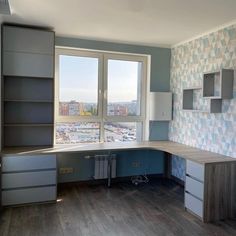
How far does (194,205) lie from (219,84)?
5.41 ft

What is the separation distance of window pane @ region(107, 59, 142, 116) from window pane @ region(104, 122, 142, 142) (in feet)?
0.65

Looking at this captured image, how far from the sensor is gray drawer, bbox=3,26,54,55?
3.57 metres

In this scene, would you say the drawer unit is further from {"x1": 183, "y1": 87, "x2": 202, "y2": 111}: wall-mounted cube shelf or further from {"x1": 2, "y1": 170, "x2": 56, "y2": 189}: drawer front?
{"x1": 183, "y1": 87, "x2": 202, "y2": 111}: wall-mounted cube shelf

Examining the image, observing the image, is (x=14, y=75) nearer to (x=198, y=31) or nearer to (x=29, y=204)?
(x=29, y=204)

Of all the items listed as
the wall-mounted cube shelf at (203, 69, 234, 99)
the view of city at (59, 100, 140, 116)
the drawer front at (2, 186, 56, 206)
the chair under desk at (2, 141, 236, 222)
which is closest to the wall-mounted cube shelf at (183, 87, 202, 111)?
the wall-mounted cube shelf at (203, 69, 234, 99)

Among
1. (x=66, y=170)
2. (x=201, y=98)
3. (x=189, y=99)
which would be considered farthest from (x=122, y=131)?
(x=201, y=98)

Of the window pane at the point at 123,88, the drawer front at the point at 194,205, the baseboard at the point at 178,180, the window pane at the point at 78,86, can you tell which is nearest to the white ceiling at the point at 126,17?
the window pane at the point at 78,86

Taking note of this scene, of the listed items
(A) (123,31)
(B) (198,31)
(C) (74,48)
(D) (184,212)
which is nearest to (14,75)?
(C) (74,48)

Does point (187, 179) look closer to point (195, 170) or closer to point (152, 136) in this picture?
point (195, 170)

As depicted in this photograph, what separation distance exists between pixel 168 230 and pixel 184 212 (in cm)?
58

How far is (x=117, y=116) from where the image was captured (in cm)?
465

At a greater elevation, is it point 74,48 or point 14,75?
point 74,48

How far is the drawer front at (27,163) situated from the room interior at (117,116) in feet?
0.04

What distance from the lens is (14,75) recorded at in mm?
3635
